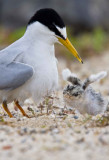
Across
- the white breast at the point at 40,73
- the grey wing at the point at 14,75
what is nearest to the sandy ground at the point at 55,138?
the white breast at the point at 40,73

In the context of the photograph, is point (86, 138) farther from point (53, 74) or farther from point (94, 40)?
point (94, 40)

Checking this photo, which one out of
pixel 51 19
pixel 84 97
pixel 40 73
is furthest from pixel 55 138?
pixel 51 19

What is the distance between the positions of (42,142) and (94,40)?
755 centimetres

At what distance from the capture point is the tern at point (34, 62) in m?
4.63

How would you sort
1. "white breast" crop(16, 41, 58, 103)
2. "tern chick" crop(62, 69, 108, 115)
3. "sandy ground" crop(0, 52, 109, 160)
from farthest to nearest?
"white breast" crop(16, 41, 58, 103), "tern chick" crop(62, 69, 108, 115), "sandy ground" crop(0, 52, 109, 160)

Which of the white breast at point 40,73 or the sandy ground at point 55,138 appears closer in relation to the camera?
the sandy ground at point 55,138

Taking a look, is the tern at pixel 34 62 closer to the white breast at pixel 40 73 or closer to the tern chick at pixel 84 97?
the white breast at pixel 40 73

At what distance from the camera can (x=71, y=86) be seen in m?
4.74

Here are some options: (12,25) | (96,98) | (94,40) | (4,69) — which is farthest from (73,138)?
(12,25)

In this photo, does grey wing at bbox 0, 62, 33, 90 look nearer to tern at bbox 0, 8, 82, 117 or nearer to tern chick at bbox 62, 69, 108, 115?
tern at bbox 0, 8, 82, 117

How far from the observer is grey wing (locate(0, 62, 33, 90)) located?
4566 millimetres

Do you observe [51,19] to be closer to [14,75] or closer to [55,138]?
[14,75]

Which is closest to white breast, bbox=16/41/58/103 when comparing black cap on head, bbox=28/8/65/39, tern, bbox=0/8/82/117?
tern, bbox=0/8/82/117

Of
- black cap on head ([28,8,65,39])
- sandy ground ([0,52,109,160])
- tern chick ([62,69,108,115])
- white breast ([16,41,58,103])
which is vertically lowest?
sandy ground ([0,52,109,160])
